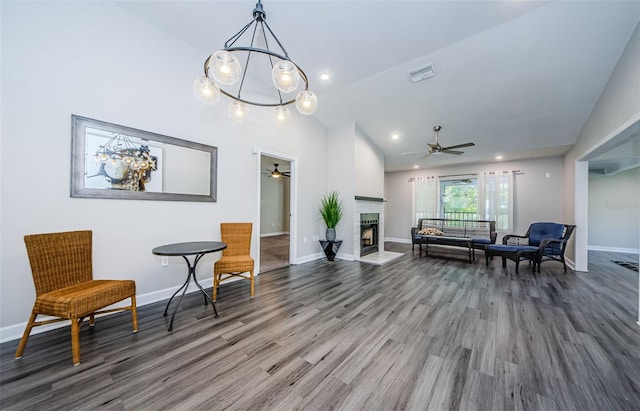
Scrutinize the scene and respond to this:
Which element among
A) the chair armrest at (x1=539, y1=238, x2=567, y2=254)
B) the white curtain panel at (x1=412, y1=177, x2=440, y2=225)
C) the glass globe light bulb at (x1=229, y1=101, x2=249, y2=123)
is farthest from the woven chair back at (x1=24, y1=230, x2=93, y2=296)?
the white curtain panel at (x1=412, y1=177, x2=440, y2=225)

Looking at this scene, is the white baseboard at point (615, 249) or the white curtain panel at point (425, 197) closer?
the white baseboard at point (615, 249)

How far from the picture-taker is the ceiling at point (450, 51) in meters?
2.48

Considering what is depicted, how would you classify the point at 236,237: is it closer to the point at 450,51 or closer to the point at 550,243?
the point at 450,51

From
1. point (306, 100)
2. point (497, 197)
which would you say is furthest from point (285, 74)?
point (497, 197)

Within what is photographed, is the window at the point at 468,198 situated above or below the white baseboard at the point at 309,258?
above

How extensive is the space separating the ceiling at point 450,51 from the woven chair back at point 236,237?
2.21 meters

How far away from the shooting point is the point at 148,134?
2.66 metres

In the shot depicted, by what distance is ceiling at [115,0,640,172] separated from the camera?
8.14 feet

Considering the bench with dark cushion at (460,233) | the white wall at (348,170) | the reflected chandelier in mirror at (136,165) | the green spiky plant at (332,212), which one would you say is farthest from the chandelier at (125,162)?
the bench with dark cushion at (460,233)

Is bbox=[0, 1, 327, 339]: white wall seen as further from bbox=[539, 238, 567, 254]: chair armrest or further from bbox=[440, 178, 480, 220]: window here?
bbox=[440, 178, 480, 220]: window

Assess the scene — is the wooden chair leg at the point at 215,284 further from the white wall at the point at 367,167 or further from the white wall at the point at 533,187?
the white wall at the point at 533,187

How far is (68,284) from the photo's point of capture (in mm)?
1972

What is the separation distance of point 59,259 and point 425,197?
25.8 ft

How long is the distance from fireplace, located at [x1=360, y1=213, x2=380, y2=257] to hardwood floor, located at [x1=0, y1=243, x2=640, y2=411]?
7.64 ft
